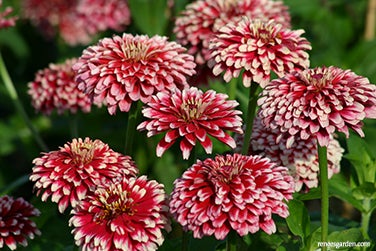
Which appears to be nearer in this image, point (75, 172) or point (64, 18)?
point (75, 172)

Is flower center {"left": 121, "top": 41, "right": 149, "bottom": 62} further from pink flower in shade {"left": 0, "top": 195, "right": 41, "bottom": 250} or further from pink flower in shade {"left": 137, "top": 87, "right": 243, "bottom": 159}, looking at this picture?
pink flower in shade {"left": 0, "top": 195, "right": 41, "bottom": 250}

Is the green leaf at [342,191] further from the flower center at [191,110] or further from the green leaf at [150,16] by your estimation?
the green leaf at [150,16]

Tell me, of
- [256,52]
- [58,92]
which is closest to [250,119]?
[256,52]

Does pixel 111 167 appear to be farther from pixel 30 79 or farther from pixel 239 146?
pixel 30 79

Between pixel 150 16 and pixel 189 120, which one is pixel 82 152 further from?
pixel 150 16

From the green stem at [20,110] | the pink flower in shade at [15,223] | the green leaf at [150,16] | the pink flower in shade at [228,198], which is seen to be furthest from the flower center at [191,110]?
the green leaf at [150,16]

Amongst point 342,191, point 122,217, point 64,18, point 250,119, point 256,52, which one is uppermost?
point 64,18

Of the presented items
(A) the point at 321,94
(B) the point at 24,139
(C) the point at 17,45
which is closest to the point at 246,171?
(A) the point at 321,94
